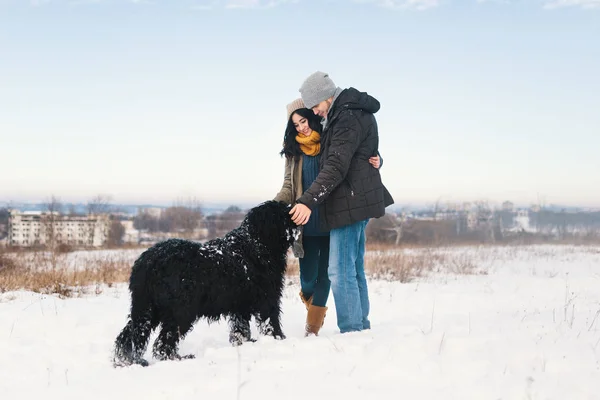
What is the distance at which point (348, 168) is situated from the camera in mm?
3742

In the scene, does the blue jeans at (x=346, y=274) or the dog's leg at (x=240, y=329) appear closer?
the blue jeans at (x=346, y=274)

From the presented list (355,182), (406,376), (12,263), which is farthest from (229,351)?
(12,263)

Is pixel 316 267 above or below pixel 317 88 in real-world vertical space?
below

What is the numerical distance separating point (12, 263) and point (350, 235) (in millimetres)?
11148

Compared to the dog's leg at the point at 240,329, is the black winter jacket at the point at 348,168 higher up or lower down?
higher up

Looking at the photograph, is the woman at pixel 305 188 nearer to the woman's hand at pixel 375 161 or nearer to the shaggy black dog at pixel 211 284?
the shaggy black dog at pixel 211 284

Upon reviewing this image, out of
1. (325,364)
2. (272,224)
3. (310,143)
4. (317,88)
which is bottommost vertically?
(325,364)

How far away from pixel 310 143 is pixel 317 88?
1.75ft

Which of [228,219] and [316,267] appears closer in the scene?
[316,267]

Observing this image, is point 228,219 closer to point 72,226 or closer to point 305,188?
point 72,226

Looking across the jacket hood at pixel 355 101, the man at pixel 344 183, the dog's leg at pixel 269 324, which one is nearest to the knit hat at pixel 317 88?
the man at pixel 344 183

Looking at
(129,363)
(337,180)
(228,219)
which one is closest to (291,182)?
(337,180)

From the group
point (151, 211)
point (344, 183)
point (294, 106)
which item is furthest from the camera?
point (151, 211)

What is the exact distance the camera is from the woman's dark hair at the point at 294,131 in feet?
13.7
